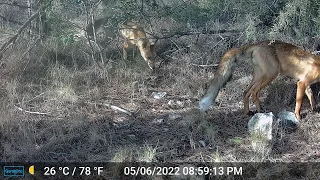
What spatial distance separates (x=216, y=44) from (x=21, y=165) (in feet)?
16.6

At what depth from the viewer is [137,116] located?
22.0 feet

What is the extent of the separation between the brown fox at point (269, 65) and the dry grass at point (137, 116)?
422 millimetres

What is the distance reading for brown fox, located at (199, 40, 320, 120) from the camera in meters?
6.74

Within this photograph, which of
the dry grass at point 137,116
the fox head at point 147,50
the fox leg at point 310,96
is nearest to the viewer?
the dry grass at point 137,116

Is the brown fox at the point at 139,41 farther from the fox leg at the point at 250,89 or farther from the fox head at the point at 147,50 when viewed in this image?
the fox leg at the point at 250,89

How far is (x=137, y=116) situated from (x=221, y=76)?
155 centimetres

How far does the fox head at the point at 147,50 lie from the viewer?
30.4 feet

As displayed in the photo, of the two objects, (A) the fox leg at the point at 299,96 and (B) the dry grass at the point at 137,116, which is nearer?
(B) the dry grass at the point at 137,116

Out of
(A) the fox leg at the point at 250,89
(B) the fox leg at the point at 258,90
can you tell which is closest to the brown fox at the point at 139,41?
(A) the fox leg at the point at 250,89

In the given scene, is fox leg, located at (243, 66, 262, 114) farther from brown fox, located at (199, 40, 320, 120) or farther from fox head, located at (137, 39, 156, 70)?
fox head, located at (137, 39, 156, 70)

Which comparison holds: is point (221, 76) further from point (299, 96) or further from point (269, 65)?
point (299, 96)

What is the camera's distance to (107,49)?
958 centimetres

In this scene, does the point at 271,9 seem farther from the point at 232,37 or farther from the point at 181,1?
the point at 181,1

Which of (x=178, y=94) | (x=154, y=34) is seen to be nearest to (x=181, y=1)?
(x=154, y=34)
